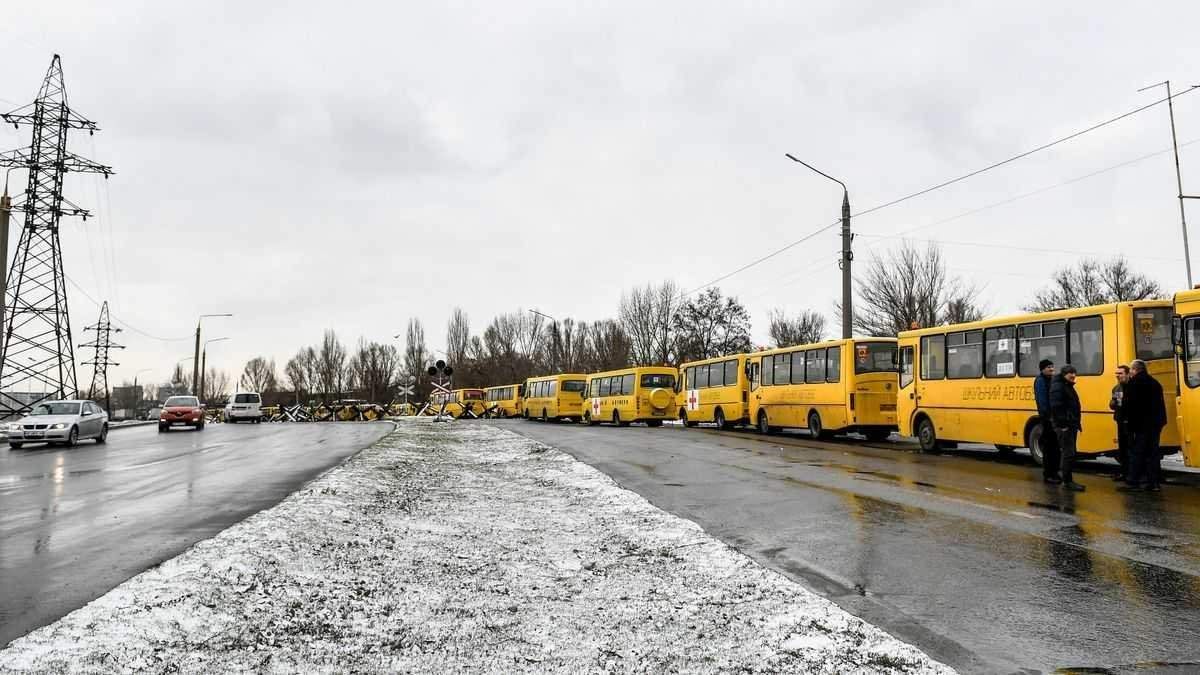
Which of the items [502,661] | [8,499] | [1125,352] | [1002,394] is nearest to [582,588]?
[502,661]

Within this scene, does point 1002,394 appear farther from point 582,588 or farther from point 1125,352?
point 582,588

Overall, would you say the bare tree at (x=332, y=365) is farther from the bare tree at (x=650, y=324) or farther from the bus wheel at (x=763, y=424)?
the bus wheel at (x=763, y=424)

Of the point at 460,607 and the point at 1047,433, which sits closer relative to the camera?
the point at 460,607

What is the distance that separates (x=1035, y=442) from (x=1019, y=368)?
1.72 meters

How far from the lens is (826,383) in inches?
983

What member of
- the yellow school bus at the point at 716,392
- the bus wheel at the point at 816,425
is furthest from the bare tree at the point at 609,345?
the bus wheel at the point at 816,425

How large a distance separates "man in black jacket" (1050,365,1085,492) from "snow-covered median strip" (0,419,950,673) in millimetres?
7093

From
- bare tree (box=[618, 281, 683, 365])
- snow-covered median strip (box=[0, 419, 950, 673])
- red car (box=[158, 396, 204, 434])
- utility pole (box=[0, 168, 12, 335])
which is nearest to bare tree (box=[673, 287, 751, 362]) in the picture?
bare tree (box=[618, 281, 683, 365])

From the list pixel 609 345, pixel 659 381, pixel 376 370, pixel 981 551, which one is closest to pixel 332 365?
pixel 376 370

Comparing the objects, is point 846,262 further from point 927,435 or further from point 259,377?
point 259,377

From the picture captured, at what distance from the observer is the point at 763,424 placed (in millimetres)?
29156

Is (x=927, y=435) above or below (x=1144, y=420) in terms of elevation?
below

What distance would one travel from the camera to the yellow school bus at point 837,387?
23578 millimetres

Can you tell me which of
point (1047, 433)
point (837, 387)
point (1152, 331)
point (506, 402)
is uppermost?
point (1152, 331)
